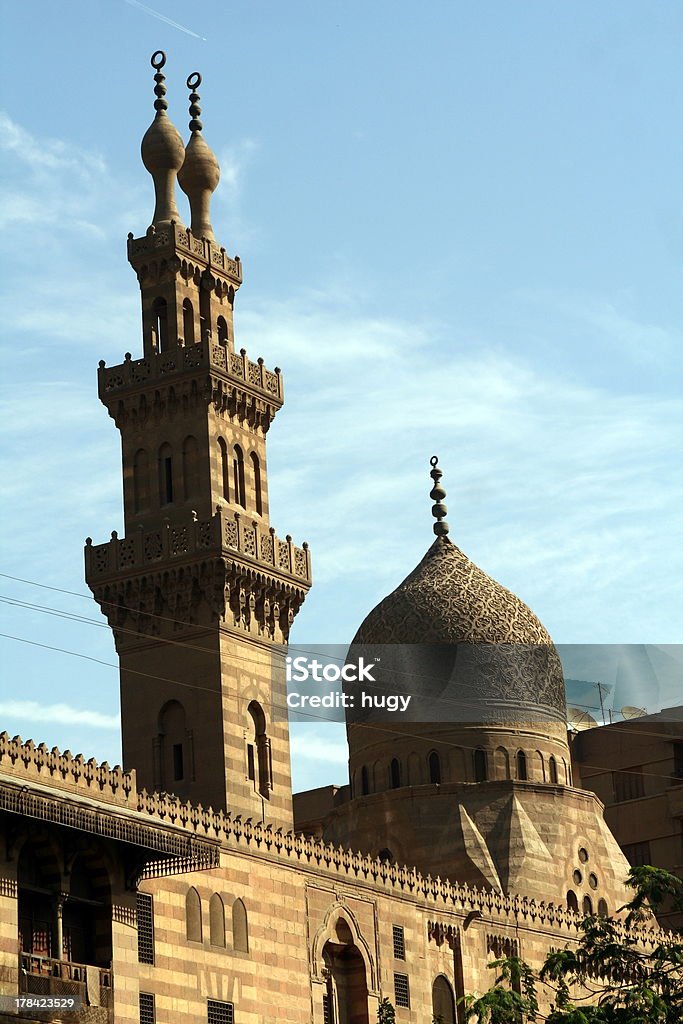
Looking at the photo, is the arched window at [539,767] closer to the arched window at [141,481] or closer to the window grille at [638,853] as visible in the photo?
the window grille at [638,853]

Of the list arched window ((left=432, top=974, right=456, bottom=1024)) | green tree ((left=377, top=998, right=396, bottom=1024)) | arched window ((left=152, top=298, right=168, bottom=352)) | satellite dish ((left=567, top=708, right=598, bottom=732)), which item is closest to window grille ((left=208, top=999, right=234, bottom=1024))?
green tree ((left=377, top=998, right=396, bottom=1024))

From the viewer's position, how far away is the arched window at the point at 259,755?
150 feet

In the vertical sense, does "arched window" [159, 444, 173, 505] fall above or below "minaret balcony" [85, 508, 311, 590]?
above

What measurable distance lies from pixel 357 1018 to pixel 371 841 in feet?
36.8

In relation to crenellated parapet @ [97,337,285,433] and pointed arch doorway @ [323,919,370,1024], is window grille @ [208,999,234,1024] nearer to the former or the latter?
pointed arch doorway @ [323,919,370,1024]

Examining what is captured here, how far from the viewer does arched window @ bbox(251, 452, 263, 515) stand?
48.4m

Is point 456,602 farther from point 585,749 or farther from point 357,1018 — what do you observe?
point 357,1018

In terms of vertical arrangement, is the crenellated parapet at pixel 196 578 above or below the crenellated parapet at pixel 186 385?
below

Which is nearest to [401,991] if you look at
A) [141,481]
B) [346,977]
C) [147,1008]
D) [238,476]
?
[346,977]

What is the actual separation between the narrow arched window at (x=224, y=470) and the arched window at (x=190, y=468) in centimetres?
57

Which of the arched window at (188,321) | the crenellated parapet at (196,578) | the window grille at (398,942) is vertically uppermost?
the arched window at (188,321)

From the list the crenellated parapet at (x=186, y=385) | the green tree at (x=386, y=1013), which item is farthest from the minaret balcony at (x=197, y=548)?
the green tree at (x=386, y=1013)

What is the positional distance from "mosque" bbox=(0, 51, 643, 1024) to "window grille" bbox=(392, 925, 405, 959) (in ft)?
0.18

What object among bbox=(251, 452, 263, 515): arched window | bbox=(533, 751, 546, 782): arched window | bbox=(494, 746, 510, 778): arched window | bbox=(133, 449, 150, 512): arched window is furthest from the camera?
bbox=(533, 751, 546, 782): arched window
